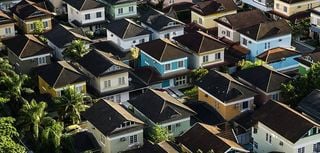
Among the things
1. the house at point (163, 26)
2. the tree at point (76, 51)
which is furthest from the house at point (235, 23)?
the tree at point (76, 51)

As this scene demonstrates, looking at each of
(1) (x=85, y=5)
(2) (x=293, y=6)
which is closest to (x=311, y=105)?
(2) (x=293, y=6)

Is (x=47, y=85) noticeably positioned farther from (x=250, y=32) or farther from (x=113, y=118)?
(x=250, y=32)

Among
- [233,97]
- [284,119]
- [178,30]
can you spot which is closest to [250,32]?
[178,30]

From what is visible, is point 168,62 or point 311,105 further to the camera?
point 168,62

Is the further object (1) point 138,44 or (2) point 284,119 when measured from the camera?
(1) point 138,44

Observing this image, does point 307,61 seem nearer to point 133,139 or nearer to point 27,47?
point 133,139

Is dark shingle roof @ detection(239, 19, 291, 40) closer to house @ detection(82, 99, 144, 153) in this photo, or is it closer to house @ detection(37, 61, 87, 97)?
house @ detection(37, 61, 87, 97)
